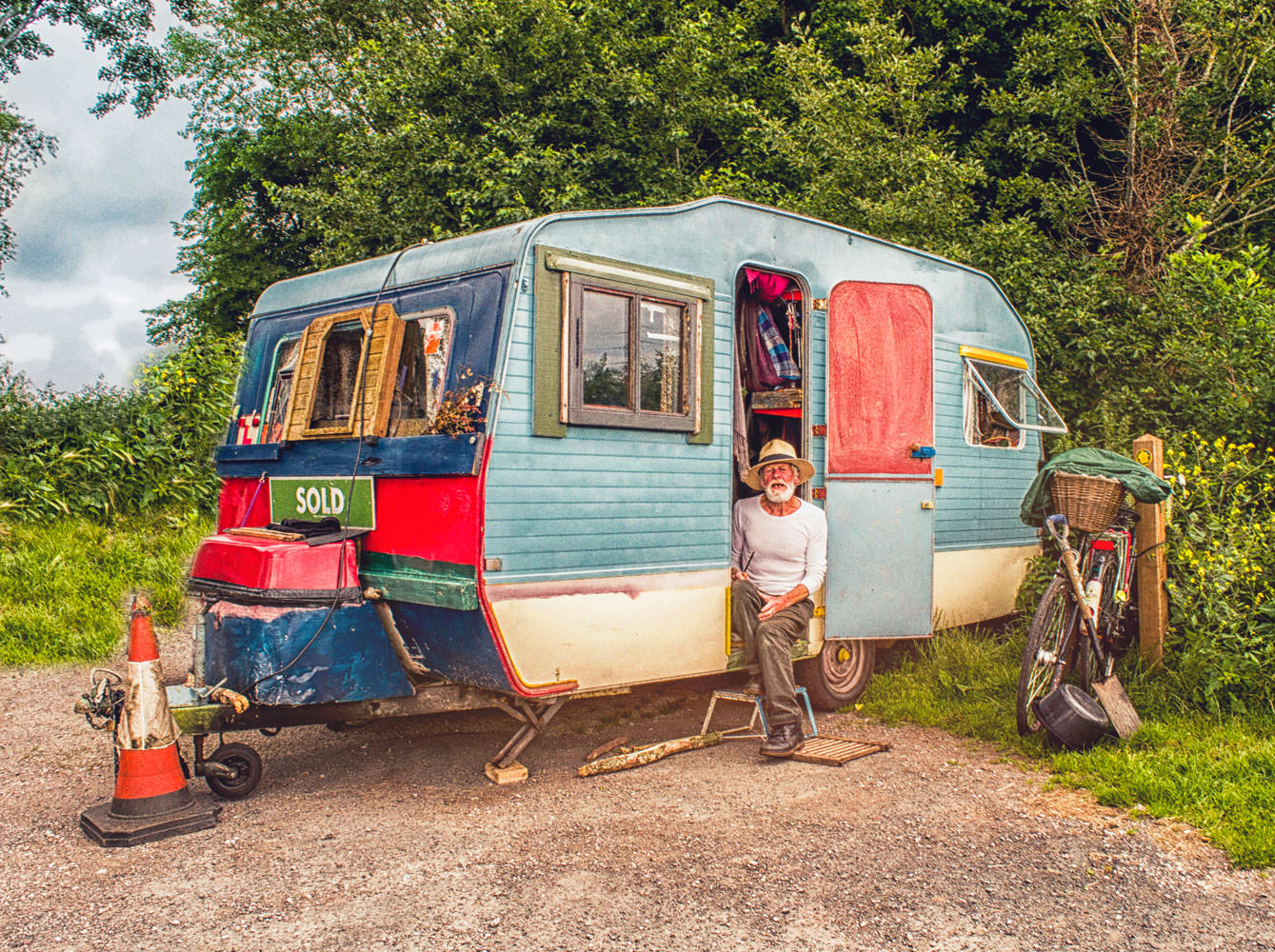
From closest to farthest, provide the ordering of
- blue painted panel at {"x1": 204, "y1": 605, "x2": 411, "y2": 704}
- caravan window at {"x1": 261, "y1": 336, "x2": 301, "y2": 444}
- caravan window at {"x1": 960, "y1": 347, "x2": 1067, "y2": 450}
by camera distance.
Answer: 1. blue painted panel at {"x1": 204, "y1": 605, "x2": 411, "y2": 704}
2. caravan window at {"x1": 261, "y1": 336, "x2": 301, "y2": 444}
3. caravan window at {"x1": 960, "y1": 347, "x2": 1067, "y2": 450}

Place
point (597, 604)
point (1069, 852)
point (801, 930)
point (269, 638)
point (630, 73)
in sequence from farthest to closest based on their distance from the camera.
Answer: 1. point (630, 73)
2. point (597, 604)
3. point (269, 638)
4. point (1069, 852)
5. point (801, 930)

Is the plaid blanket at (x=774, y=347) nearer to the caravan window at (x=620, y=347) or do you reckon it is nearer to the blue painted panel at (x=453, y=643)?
the caravan window at (x=620, y=347)

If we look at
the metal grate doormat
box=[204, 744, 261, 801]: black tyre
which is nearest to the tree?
the metal grate doormat

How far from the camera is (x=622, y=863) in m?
4.02

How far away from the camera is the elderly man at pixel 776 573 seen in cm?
553

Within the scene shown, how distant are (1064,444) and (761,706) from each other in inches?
164

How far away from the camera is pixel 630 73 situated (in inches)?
499

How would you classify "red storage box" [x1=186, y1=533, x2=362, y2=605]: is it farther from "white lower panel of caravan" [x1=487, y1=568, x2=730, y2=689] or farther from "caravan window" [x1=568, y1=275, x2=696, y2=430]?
"caravan window" [x1=568, y1=275, x2=696, y2=430]

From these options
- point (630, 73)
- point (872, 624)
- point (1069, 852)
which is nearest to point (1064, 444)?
point (872, 624)

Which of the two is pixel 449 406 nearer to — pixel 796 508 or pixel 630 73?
pixel 796 508

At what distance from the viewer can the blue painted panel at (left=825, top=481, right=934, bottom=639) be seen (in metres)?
6.25

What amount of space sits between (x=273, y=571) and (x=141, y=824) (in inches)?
44.4

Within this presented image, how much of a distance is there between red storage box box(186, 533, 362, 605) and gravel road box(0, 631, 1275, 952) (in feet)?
3.09

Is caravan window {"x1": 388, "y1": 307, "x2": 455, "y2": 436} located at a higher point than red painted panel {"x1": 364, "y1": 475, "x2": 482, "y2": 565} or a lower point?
higher
